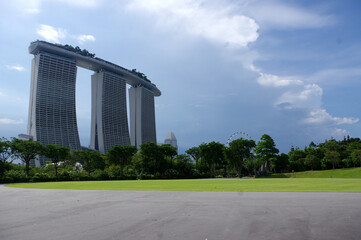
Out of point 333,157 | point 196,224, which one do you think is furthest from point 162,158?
point 196,224

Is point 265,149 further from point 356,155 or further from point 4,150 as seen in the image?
point 4,150

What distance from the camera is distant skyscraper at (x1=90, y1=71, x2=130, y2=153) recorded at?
171625mm

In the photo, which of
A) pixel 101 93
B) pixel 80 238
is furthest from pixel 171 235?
pixel 101 93

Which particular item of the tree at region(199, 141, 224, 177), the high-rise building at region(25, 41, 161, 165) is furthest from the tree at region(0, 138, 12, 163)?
the high-rise building at region(25, 41, 161, 165)

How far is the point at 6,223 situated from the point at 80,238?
4150 mm

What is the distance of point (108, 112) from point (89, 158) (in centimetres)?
9530

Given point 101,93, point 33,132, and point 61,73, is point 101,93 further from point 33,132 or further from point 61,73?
point 33,132

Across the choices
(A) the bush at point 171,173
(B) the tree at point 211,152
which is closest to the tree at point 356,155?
(B) the tree at point 211,152

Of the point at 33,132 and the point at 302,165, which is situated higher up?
the point at 33,132

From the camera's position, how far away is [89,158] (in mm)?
85688

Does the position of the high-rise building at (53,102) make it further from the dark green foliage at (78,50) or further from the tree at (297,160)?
the tree at (297,160)

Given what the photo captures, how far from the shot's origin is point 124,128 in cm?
18725

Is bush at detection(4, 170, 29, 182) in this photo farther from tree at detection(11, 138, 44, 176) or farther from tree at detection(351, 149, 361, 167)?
tree at detection(351, 149, 361, 167)

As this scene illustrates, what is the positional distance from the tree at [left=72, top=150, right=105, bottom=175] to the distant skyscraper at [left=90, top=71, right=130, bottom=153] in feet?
250
